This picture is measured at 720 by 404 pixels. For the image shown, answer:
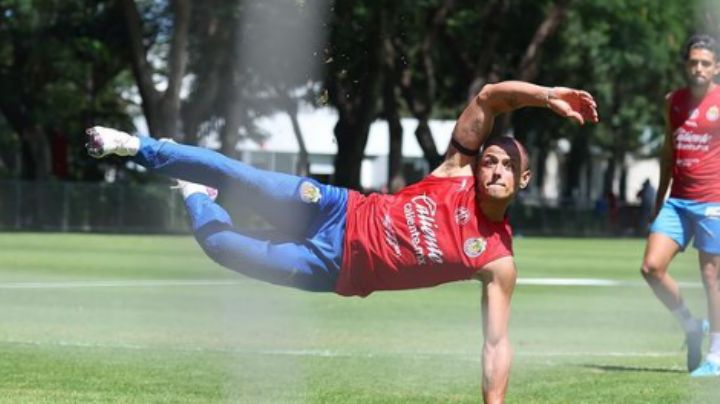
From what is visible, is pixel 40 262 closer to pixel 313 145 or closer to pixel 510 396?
pixel 510 396

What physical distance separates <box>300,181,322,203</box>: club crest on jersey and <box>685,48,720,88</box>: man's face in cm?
393

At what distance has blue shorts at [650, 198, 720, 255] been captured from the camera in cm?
1115

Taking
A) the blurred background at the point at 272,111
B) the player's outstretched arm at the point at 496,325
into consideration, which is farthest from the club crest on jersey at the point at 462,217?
the blurred background at the point at 272,111

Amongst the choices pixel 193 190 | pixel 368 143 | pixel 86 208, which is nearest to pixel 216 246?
pixel 193 190

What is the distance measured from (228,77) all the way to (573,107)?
58.1 ft

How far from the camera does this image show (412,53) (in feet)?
161

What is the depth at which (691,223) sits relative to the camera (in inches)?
442

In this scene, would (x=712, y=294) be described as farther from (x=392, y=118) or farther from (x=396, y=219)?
(x=392, y=118)

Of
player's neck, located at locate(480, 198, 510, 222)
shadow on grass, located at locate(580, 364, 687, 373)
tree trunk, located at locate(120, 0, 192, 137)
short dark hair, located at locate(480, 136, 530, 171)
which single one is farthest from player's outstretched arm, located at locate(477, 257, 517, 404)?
tree trunk, located at locate(120, 0, 192, 137)

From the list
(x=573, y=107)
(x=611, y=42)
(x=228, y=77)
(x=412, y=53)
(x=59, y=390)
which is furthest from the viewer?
(x=611, y=42)

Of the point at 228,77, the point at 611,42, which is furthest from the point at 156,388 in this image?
the point at 611,42

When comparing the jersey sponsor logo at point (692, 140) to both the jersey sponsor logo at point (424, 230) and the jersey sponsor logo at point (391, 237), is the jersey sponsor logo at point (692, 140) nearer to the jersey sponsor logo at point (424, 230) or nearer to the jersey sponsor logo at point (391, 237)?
the jersey sponsor logo at point (424, 230)

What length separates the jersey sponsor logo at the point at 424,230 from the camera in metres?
7.94

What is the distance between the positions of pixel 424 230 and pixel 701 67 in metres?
3.85
